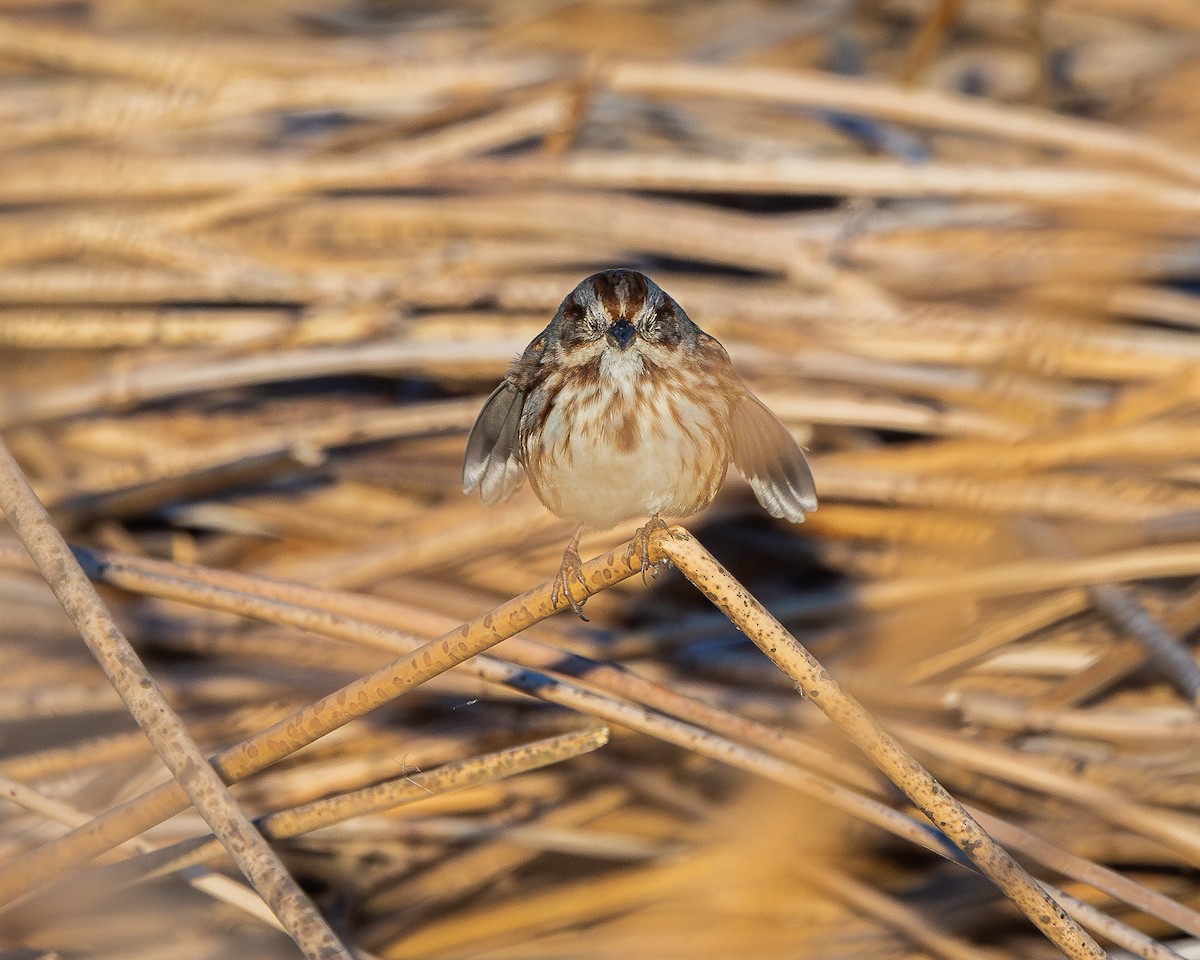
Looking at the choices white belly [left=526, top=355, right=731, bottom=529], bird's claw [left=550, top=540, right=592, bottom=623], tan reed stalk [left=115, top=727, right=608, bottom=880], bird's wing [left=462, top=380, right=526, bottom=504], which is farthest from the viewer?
bird's wing [left=462, top=380, right=526, bottom=504]

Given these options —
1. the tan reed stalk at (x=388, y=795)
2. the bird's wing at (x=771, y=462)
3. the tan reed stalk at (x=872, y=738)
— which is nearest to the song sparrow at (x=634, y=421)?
the bird's wing at (x=771, y=462)

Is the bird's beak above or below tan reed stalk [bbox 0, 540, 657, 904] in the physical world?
above

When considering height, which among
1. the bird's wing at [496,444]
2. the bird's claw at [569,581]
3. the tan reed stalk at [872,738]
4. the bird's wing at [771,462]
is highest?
the bird's wing at [496,444]

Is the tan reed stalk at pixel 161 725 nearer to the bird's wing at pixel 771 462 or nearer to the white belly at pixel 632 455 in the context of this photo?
the white belly at pixel 632 455

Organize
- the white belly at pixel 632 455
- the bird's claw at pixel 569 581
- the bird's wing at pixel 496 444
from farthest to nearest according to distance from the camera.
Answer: the bird's wing at pixel 496 444
the white belly at pixel 632 455
the bird's claw at pixel 569 581

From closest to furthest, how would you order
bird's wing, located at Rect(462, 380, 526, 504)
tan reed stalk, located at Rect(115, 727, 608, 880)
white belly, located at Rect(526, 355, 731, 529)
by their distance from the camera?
tan reed stalk, located at Rect(115, 727, 608, 880) → white belly, located at Rect(526, 355, 731, 529) → bird's wing, located at Rect(462, 380, 526, 504)

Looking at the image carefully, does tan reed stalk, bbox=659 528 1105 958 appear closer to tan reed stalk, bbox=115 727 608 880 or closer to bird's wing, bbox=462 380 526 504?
tan reed stalk, bbox=115 727 608 880

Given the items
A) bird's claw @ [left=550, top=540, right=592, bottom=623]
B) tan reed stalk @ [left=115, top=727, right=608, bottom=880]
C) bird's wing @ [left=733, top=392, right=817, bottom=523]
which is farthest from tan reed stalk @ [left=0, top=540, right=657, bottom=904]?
bird's wing @ [left=733, top=392, right=817, bottom=523]

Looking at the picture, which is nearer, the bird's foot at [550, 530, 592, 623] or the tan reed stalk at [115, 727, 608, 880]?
the bird's foot at [550, 530, 592, 623]
